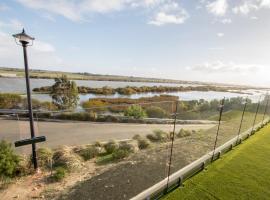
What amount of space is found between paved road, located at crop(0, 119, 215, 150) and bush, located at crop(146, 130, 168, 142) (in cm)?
30

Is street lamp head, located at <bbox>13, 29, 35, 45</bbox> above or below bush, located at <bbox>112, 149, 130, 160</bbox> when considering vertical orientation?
above

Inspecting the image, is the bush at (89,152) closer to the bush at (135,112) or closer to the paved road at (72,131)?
the paved road at (72,131)

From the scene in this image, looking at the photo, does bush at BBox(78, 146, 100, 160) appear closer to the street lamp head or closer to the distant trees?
the street lamp head

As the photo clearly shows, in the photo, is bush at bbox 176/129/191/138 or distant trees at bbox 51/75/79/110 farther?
distant trees at bbox 51/75/79/110

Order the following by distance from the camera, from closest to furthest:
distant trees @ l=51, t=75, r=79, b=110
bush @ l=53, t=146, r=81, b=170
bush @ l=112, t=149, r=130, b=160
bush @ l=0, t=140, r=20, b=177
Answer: bush @ l=0, t=140, r=20, b=177 → bush @ l=53, t=146, r=81, b=170 → bush @ l=112, t=149, r=130, b=160 → distant trees @ l=51, t=75, r=79, b=110

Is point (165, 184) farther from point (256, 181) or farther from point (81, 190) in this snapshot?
point (256, 181)

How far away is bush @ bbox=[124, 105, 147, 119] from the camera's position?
37.0 feet

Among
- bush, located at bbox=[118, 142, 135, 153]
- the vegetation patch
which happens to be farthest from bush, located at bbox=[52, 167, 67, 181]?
bush, located at bbox=[118, 142, 135, 153]

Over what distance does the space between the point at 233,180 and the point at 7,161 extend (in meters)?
5.24

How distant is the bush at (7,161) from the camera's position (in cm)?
447

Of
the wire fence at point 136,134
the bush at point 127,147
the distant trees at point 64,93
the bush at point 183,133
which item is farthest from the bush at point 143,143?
the distant trees at point 64,93

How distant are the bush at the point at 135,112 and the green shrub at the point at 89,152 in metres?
5.12

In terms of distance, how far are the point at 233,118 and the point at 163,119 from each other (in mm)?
4097

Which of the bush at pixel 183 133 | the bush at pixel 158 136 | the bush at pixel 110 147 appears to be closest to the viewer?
the bush at pixel 110 147
